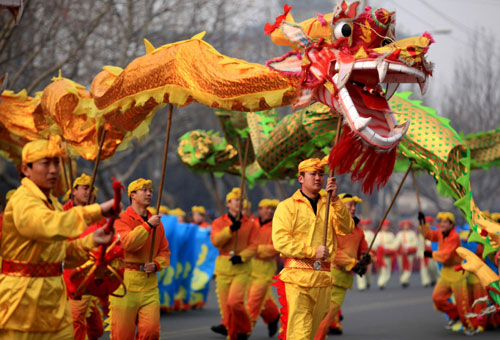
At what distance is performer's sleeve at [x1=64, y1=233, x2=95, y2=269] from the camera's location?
5054 millimetres

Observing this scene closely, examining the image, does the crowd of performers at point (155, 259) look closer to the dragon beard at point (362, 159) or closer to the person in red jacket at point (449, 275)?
the person in red jacket at point (449, 275)

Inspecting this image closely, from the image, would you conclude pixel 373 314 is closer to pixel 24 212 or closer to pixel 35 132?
pixel 35 132

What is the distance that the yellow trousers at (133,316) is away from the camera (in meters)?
7.43

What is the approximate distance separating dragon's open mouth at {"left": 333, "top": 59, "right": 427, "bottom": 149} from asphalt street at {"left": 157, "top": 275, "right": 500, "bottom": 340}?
18.7 feet

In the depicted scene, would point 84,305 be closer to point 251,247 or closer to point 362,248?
point 251,247

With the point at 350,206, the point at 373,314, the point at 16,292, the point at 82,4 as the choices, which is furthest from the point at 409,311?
the point at 16,292

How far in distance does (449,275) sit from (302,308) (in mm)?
6088

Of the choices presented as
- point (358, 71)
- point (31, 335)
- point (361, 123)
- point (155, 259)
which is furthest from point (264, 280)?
point (31, 335)

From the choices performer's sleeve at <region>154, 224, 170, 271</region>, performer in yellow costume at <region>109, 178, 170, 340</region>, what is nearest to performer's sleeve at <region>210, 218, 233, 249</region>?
performer's sleeve at <region>154, 224, 170, 271</region>

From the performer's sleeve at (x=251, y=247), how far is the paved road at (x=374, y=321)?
119 cm

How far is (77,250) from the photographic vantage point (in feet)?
17.3

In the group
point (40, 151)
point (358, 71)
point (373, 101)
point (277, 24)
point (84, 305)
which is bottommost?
point (84, 305)

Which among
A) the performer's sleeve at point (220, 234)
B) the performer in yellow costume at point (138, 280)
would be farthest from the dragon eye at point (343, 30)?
the performer's sleeve at point (220, 234)

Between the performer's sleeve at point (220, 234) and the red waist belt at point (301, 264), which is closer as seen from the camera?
the red waist belt at point (301, 264)
